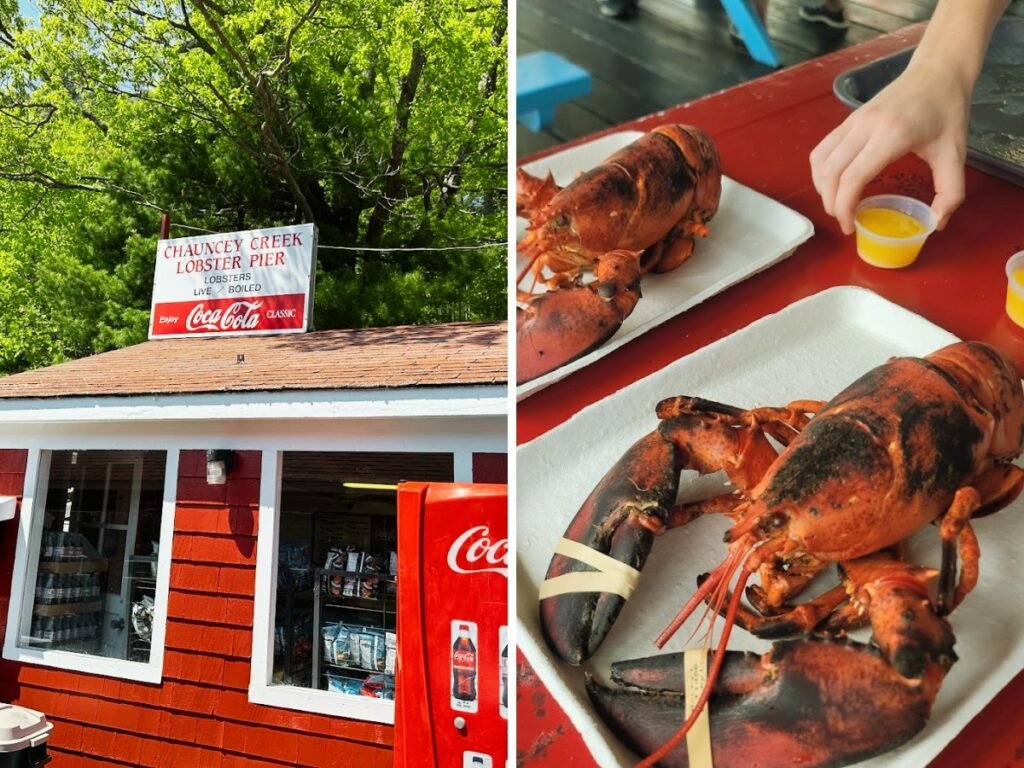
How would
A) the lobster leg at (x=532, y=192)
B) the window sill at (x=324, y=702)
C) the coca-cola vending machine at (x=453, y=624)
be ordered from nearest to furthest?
1. the lobster leg at (x=532, y=192)
2. the coca-cola vending machine at (x=453, y=624)
3. the window sill at (x=324, y=702)

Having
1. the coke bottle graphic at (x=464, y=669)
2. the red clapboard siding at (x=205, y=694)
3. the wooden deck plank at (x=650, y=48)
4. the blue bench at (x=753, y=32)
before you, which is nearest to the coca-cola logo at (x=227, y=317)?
the red clapboard siding at (x=205, y=694)

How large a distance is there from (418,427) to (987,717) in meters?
2.42

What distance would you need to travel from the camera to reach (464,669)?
212cm

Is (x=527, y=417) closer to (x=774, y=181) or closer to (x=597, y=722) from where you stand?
(x=597, y=722)

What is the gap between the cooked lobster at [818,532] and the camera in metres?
0.82

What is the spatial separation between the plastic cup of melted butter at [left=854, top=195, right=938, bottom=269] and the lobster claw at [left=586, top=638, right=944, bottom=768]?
58 cm

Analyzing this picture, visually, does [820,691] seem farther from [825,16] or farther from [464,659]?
[464,659]

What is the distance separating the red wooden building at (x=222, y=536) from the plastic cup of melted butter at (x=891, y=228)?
1.77 m

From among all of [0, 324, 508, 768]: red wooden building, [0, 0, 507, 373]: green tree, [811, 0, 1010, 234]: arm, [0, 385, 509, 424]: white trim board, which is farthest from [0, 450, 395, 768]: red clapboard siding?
[0, 0, 507, 373]: green tree

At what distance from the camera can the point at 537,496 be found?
1.13m

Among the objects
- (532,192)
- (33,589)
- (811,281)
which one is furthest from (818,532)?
(33,589)

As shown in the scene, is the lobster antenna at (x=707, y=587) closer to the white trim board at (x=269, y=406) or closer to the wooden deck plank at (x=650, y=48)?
the wooden deck plank at (x=650, y=48)

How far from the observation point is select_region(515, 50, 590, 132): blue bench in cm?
143

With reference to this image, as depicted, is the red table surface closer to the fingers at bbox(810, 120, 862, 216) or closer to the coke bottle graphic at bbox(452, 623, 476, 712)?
the fingers at bbox(810, 120, 862, 216)
